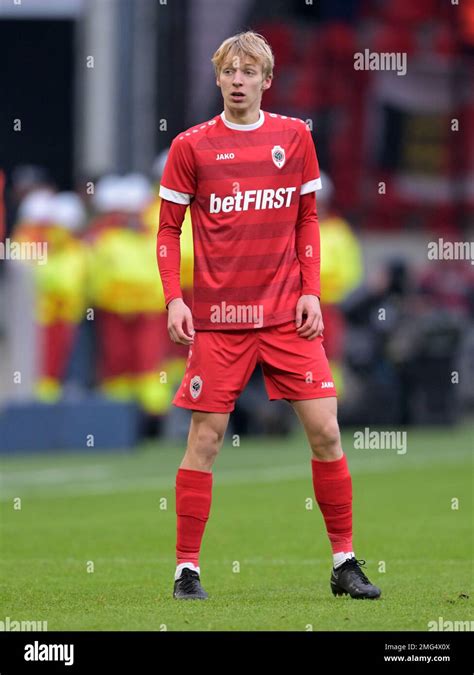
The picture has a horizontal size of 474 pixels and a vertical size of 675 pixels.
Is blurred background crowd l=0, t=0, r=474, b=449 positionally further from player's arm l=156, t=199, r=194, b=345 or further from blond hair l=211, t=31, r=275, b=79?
blond hair l=211, t=31, r=275, b=79

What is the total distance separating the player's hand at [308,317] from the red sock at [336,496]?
52cm

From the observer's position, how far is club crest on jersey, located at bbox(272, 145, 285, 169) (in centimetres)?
746

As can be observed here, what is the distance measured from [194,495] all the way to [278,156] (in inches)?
53.9

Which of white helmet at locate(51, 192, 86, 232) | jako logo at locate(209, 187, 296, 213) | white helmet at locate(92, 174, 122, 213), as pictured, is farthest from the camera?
white helmet at locate(51, 192, 86, 232)

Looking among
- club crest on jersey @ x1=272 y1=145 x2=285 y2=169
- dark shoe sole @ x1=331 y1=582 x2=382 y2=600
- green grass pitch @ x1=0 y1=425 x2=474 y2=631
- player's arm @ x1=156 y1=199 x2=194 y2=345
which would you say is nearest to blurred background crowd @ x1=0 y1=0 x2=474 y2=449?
green grass pitch @ x1=0 y1=425 x2=474 y2=631

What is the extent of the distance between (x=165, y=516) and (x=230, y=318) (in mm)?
4339

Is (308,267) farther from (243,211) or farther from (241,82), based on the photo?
(241,82)

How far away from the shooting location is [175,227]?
7.59 meters

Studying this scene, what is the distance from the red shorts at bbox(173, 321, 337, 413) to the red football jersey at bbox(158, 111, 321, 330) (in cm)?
6

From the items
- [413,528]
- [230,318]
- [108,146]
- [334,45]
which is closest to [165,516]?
[413,528]

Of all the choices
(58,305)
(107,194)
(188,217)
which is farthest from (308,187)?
(58,305)

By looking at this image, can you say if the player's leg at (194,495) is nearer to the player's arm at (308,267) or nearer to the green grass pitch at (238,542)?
the green grass pitch at (238,542)
